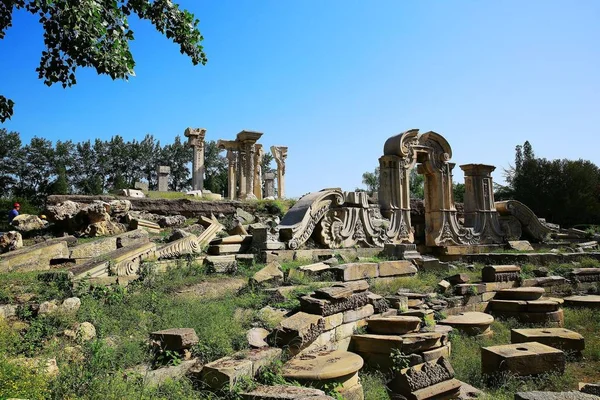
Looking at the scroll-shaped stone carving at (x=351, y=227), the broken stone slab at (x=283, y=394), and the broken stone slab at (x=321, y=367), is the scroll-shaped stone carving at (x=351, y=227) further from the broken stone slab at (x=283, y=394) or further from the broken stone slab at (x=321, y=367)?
the broken stone slab at (x=283, y=394)

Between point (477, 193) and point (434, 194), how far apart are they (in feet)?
5.82

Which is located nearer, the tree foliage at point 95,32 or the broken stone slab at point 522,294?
the tree foliage at point 95,32

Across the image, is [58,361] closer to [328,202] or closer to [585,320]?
[328,202]

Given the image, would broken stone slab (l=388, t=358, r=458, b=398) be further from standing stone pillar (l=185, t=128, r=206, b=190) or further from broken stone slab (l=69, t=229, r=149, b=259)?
standing stone pillar (l=185, t=128, r=206, b=190)

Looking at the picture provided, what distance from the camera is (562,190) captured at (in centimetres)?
3416

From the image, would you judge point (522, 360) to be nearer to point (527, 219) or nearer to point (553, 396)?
point (553, 396)

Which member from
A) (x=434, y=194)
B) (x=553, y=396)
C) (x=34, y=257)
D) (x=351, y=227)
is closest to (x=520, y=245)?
(x=434, y=194)

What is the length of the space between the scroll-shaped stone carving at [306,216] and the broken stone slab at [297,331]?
3679 mm

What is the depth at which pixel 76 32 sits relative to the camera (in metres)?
5.37

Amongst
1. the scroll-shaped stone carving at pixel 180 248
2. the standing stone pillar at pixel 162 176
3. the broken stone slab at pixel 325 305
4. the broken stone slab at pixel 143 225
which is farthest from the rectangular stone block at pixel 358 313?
the standing stone pillar at pixel 162 176

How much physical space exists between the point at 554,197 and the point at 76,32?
38.0 meters

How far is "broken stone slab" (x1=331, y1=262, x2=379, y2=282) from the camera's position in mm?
7192

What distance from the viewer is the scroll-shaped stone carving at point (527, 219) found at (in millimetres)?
14117

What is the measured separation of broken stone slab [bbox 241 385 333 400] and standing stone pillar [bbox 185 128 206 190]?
2122 centimetres
